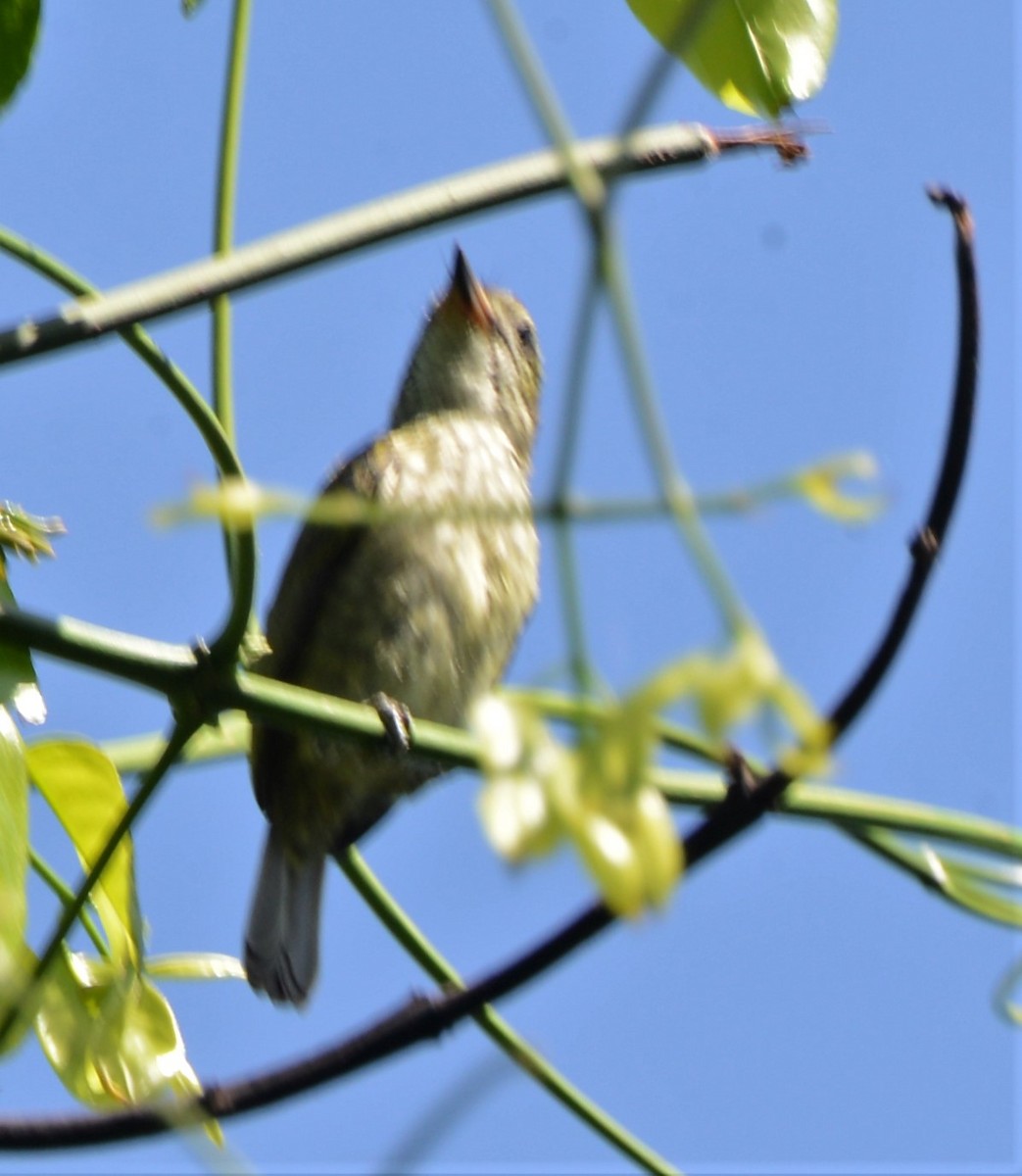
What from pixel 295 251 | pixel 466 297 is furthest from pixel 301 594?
pixel 295 251

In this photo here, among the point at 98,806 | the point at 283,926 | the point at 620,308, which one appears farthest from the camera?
the point at 283,926

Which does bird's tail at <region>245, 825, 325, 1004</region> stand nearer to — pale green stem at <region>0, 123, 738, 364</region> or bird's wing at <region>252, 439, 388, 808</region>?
bird's wing at <region>252, 439, 388, 808</region>

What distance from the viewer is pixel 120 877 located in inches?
80.0

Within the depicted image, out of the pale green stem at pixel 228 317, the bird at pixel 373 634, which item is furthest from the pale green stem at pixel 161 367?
the bird at pixel 373 634

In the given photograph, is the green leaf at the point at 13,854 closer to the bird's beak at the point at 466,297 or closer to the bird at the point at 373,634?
the bird at the point at 373,634

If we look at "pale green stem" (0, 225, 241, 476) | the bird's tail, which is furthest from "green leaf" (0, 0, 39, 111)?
the bird's tail

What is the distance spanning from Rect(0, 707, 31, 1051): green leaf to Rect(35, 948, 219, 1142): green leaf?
120 millimetres

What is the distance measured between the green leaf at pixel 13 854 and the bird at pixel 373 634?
4.93 feet

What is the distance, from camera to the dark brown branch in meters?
1.26

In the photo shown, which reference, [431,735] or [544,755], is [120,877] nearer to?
[431,735]

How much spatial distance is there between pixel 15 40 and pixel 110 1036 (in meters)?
1.03

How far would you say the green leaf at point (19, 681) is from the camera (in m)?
1.94

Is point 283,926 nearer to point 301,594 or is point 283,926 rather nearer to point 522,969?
point 301,594

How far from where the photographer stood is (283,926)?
3.81 m
